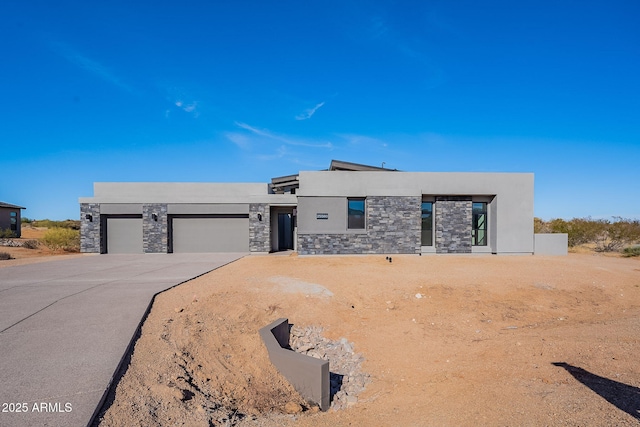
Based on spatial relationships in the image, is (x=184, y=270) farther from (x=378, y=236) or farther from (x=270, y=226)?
(x=378, y=236)

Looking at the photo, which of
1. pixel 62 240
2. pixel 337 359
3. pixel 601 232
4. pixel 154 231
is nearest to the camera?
pixel 337 359

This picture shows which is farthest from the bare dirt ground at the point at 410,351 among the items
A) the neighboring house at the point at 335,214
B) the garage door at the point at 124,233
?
the garage door at the point at 124,233

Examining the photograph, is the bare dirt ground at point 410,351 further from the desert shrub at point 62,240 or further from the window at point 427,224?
the desert shrub at point 62,240

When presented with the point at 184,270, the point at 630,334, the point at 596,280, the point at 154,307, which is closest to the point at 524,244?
the point at 596,280

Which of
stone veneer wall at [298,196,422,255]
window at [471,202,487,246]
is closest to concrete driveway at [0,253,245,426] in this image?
stone veneer wall at [298,196,422,255]

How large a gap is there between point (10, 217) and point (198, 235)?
25638mm

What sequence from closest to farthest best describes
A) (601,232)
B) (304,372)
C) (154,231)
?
(304,372)
(154,231)
(601,232)

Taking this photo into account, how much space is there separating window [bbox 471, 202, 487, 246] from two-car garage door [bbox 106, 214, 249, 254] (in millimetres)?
12262

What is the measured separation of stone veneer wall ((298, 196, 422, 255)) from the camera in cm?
1574

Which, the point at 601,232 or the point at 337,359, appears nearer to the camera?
the point at 337,359

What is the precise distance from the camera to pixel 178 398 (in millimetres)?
3193

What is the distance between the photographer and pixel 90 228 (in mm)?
17094

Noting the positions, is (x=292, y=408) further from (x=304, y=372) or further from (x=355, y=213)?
(x=355, y=213)

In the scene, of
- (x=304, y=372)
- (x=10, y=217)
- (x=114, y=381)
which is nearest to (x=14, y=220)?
(x=10, y=217)
